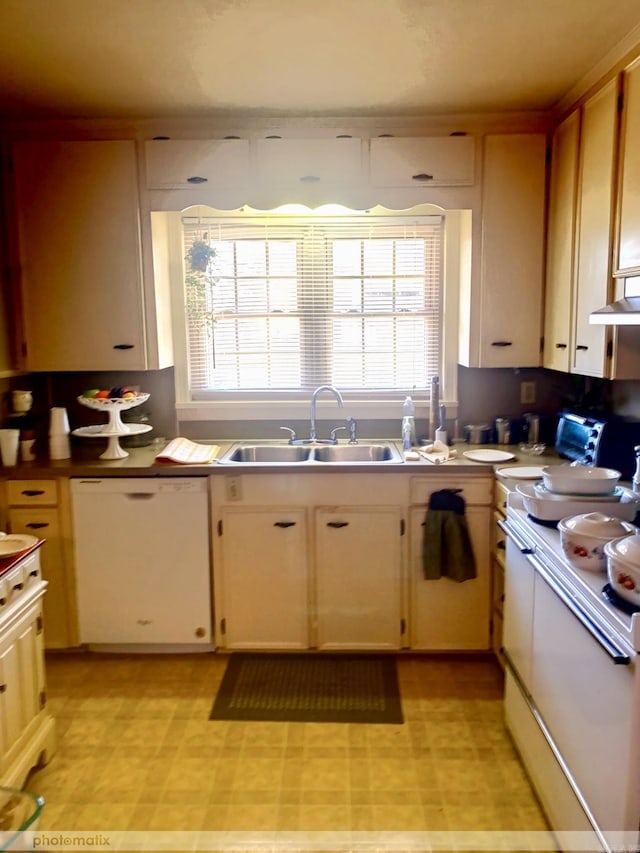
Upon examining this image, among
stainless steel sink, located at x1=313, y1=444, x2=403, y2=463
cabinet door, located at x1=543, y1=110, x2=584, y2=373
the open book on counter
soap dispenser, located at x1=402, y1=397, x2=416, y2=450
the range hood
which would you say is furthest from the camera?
stainless steel sink, located at x1=313, y1=444, x2=403, y2=463

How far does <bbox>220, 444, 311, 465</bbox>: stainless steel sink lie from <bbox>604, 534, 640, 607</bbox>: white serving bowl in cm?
192

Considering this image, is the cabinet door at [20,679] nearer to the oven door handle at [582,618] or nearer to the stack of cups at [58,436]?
the stack of cups at [58,436]

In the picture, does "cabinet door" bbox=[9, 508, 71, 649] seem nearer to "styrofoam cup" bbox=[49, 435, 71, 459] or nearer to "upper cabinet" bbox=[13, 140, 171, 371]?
"styrofoam cup" bbox=[49, 435, 71, 459]

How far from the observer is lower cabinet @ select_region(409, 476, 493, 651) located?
2.95 m

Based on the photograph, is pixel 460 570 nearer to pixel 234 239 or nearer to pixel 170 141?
pixel 234 239

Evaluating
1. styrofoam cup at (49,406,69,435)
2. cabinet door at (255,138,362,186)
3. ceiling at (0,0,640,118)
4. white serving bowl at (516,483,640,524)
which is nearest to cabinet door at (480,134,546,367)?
ceiling at (0,0,640,118)

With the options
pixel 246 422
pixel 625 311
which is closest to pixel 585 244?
pixel 625 311

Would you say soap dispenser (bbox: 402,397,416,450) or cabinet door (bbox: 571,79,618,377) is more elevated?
cabinet door (bbox: 571,79,618,377)

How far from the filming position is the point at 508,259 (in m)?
3.11

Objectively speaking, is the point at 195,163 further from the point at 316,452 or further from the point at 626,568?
the point at 626,568

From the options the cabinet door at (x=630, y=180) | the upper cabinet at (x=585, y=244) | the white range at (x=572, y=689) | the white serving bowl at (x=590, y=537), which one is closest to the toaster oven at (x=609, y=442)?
the upper cabinet at (x=585, y=244)

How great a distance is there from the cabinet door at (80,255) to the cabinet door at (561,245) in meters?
1.97

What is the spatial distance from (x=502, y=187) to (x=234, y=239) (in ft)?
4.57

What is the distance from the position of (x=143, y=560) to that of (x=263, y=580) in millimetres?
567
